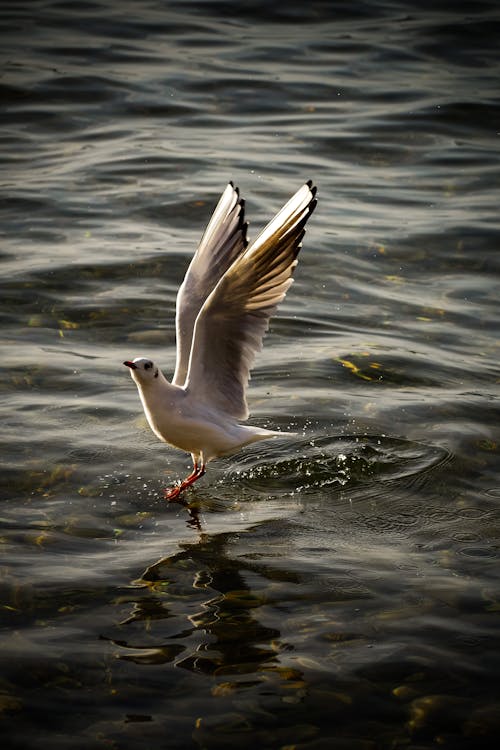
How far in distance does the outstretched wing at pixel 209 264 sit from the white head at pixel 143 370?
509 millimetres

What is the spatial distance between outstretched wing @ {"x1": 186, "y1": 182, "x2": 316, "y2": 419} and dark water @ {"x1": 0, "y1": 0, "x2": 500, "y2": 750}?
2.03 ft

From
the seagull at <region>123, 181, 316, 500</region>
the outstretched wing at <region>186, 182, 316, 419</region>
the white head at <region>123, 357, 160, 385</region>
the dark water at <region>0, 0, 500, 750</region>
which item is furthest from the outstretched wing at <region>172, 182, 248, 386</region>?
the dark water at <region>0, 0, 500, 750</region>

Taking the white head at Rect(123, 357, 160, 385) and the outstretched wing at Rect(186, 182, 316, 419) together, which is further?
the white head at Rect(123, 357, 160, 385)

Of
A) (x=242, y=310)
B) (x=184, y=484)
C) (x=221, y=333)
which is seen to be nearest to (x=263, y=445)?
(x=184, y=484)

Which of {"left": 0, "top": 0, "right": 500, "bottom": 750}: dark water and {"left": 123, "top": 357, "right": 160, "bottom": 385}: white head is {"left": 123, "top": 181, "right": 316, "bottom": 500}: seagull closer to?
{"left": 123, "top": 357, "right": 160, "bottom": 385}: white head

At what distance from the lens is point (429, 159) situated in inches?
561

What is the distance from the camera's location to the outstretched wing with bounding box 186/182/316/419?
612 cm

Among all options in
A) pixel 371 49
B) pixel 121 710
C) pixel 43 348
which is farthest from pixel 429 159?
pixel 121 710

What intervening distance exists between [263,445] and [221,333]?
3.79ft

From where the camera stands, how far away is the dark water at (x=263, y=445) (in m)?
4.77

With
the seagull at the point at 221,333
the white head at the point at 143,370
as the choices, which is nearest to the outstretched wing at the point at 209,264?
the seagull at the point at 221,333

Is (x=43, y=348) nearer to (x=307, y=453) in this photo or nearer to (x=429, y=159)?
(x=307, y=453)

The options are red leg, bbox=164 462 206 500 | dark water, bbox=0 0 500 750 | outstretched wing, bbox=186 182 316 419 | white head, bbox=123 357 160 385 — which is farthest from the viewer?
red leg, bbox=164 462 206 500

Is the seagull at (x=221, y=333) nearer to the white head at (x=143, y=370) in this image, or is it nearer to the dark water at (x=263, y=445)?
the white head at (x=143, y=370)
